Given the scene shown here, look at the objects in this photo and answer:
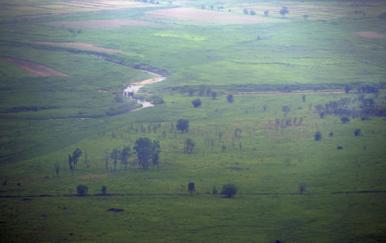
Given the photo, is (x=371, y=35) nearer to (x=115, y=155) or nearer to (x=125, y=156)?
(x=125, y=156)

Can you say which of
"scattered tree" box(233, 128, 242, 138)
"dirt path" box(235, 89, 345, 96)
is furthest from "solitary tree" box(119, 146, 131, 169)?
"dirt path" box(235, 89, 345, 96)

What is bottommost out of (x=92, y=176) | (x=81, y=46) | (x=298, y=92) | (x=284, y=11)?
(x=92, y=176)

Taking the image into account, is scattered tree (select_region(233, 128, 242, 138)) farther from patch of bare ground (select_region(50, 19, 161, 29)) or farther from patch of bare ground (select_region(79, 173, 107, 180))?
patch of bare ground (select_region(50, 19, 161, 29))

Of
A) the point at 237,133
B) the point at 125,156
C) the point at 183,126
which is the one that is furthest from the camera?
the point at 183,126

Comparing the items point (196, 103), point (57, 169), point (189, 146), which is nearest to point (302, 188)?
point (189, 146)

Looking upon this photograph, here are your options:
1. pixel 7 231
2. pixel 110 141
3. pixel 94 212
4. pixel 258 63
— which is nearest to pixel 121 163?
Result: pixel 110 141

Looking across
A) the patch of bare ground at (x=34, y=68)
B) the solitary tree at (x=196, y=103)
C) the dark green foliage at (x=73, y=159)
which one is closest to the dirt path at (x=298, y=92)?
the solitary tree at (x=196, y=103)
